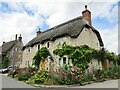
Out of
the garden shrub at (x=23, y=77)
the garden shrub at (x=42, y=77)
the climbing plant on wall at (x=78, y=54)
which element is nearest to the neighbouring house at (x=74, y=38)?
the climbing plant on wall at (x=78, y=54)

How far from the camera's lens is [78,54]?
2162cm

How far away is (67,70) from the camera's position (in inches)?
673

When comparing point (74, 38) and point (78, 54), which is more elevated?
point (74, 38)

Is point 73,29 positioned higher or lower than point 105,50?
higher

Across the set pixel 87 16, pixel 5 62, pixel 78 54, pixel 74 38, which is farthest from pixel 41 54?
pixel 5 62

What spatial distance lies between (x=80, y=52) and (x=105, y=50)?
19.4 ft

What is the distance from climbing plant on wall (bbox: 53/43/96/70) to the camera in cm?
2117

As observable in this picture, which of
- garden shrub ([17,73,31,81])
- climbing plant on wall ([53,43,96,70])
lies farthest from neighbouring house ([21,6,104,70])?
garden shrub ([17,73,31,81])

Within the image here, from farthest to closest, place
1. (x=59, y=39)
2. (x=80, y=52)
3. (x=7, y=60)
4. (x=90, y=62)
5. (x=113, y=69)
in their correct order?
(x=7, y=60), (x=59, y=39), (x=113, y=69), (x=90, y=62), (x=80, y=52)

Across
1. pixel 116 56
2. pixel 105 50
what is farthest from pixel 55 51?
pixel 116 56

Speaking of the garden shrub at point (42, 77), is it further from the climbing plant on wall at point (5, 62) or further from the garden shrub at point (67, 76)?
the climbing plant on wall at point (5, 62)

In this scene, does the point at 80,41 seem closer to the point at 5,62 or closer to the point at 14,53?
the point at 5,62

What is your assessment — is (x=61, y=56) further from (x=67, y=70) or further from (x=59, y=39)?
(x=67, y=70)

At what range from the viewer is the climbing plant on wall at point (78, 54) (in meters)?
21.2
